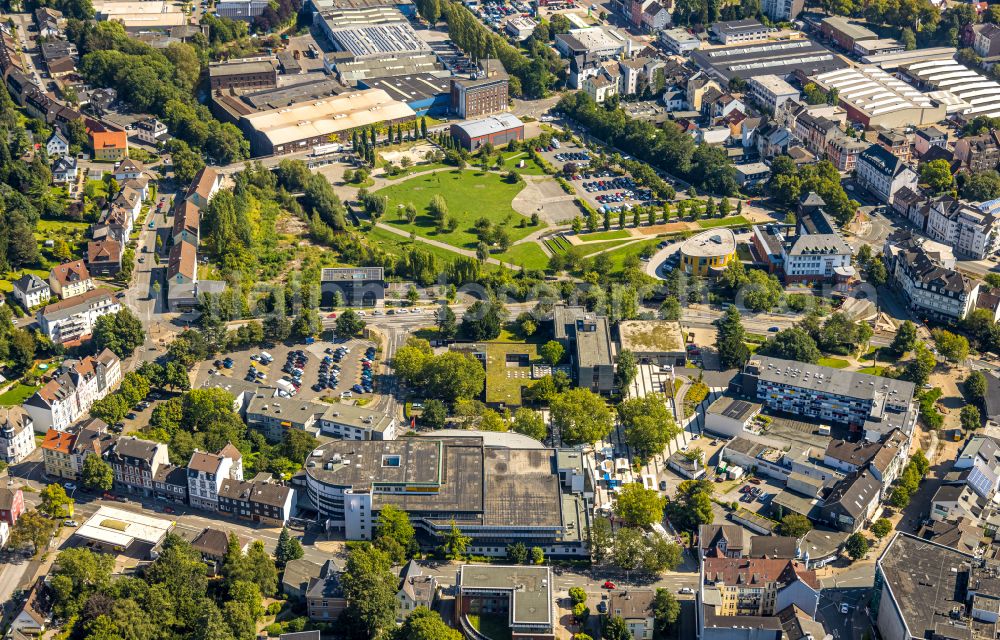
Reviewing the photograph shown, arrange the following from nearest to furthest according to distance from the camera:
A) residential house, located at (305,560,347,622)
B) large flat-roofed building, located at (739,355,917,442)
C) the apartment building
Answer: residential house, located at (305,560,347,622) → the apartment building → large flat-roofed building, located at (739,355,917,442)

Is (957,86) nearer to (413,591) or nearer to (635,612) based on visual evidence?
(635,612)

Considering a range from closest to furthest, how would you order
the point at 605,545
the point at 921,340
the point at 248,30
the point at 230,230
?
1. the point at 605,545
2. the point at 921,340
3. the point at 230,230
4. the point at 248,30

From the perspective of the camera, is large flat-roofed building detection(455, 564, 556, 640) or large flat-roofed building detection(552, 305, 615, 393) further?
large flat-roofed building detection(552, 305, 615, 393)

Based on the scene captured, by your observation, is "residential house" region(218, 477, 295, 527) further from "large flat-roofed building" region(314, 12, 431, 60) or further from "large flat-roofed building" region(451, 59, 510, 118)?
"large flat-roofed building" region(314, 12, 431, 60)

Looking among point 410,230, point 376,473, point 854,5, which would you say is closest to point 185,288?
point 410,230

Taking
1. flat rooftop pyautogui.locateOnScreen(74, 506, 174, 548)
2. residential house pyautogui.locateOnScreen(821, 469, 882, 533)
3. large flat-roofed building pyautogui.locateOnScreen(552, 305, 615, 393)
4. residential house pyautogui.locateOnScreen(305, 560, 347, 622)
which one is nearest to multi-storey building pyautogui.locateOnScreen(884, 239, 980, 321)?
residential house pyautogui.locateOnScreen(821, 469, 882, 533)

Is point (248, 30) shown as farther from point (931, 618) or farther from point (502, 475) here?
point (931, 618)

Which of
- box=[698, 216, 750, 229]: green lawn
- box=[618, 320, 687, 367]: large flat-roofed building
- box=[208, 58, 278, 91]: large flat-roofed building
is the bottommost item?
box=[618, 320, 687, 367]: large flat-roofed building

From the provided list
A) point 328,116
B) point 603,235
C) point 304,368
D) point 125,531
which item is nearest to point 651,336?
point 603,235

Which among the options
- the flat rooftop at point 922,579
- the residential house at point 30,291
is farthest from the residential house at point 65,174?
the flat rooftop at point 922,579
